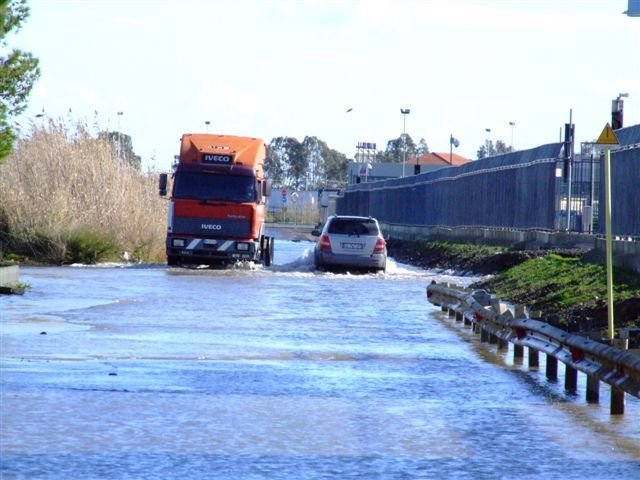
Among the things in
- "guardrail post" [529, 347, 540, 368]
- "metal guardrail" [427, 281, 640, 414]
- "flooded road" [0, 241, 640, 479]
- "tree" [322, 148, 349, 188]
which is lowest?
"flooded road" [0, 241, 640, 479]

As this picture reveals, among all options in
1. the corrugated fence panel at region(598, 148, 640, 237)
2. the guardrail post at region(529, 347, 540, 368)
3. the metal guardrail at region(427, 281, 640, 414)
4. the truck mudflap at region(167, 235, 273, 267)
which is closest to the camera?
the metal guardrail at region(427, 281, 640, 414)

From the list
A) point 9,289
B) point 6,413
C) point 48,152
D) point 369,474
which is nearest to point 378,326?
point 9,289

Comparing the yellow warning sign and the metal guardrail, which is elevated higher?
the yellow warning sign

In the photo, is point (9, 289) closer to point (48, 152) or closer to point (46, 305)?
point (46, 305)

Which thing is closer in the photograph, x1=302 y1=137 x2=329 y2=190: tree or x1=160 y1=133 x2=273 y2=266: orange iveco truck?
x1=160 y1=133 x2=273 y2=266: orange iveco truck

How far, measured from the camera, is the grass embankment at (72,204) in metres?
35.5

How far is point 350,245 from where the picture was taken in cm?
3506

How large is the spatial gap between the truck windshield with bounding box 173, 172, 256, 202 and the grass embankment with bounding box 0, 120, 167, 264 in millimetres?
3016

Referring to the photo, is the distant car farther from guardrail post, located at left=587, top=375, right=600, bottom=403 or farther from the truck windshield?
guardrail post, located at left=587, top=375, right=600, bottom=403

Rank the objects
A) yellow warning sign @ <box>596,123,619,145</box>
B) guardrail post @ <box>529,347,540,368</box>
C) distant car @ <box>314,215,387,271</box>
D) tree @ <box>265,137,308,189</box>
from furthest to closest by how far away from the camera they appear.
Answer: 1. tree @ <box>265,137,308,189</box>
2. distant car @ <box>314,215,387,271</box>
3. yellow warning sign @ <box>596,123,619,145</box>
4. guardrail post @ <box>529,347,540,368</box>

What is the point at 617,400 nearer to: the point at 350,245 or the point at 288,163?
the point at 350,245

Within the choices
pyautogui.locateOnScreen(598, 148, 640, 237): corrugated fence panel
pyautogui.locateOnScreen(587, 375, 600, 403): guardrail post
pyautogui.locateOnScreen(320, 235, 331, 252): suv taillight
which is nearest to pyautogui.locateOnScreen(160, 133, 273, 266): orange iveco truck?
pyautogui.locateOnScreen(320, 235, 331, 252): suv taillight

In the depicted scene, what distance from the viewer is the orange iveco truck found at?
3431 cm

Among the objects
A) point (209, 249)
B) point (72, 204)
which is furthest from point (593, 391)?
point (72, 204)
